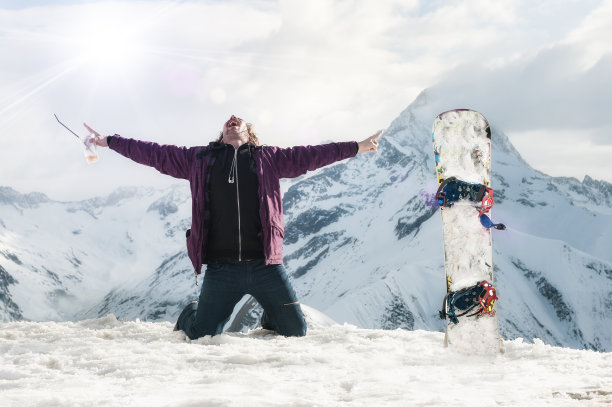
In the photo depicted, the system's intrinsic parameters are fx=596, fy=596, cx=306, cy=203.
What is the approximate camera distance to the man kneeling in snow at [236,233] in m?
7.27

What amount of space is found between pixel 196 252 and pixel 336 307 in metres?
183

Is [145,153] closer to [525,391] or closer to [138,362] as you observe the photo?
[138,362]

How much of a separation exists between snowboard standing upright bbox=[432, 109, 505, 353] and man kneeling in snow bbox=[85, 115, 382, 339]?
45.8 inches

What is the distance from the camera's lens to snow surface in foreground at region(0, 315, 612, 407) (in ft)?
14.4

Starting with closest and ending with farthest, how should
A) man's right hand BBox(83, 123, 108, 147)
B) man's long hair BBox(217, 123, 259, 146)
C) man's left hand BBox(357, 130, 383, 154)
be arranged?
man's left hand BBox(357, 130, 383, 154), man's long hair BBox(217, 123, 259, 146), man's right hand BBox(83, 123, 108, 147)

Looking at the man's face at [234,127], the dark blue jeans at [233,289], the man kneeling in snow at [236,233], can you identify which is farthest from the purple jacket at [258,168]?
the man's face at [234,127]

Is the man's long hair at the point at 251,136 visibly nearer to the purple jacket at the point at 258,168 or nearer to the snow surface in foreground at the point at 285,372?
the purple jacket at the point at 258,168

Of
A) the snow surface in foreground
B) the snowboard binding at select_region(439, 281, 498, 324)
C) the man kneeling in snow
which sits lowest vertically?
the snow surface in foreground

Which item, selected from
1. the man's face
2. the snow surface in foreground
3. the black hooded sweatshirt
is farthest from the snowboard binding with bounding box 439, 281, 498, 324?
the man's face

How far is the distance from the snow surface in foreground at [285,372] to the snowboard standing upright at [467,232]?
312 millimetres

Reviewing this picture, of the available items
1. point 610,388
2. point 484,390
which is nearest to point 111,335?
point 484,390

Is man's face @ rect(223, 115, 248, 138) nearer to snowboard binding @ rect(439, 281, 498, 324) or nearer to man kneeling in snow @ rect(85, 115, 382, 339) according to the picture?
man kneeling in snow @ rect(85, 115, 382, 339)

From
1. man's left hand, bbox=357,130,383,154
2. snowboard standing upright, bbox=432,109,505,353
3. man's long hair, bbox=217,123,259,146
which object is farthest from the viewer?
man's long hair, bbox=217,123,259,146

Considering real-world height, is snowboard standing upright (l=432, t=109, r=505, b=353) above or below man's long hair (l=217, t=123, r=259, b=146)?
below
